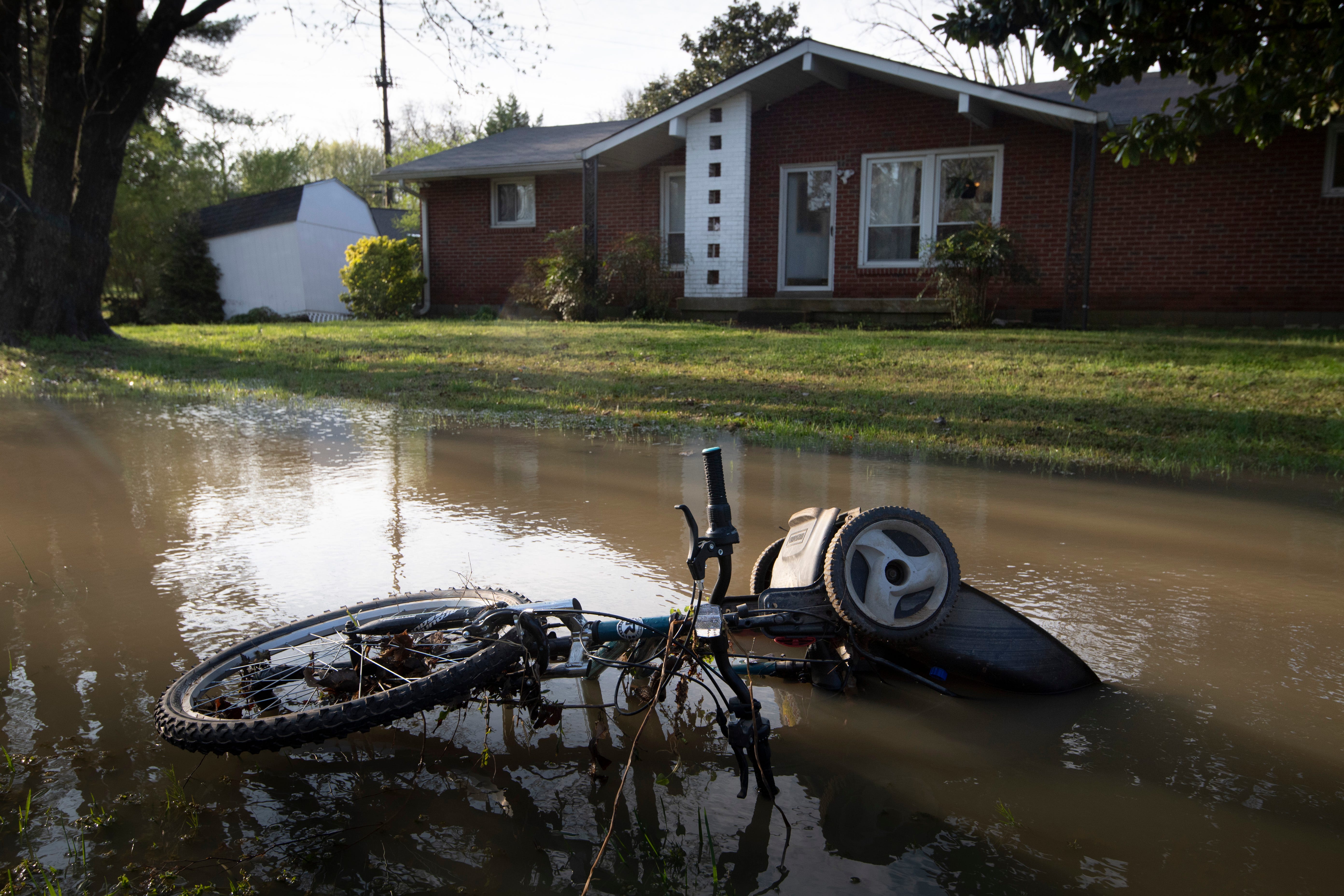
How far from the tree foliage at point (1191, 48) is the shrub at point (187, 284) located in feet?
88.5

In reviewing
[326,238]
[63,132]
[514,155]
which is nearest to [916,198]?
[514,155]

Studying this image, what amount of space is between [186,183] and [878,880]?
144ft

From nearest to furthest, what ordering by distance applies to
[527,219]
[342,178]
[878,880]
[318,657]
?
[878,880] → [318,657] → [527,219] → [342,178]

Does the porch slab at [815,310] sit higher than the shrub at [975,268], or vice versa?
the shrub at [975,268]

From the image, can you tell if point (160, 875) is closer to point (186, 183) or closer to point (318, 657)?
point (318, 657)

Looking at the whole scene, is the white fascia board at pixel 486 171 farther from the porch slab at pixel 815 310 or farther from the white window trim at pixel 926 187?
the white window trim at pixel 926 187

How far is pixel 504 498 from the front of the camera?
18.0ft

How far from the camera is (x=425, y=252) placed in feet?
73.5

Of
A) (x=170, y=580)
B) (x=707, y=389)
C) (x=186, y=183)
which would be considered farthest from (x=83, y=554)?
(x=186, y=183)

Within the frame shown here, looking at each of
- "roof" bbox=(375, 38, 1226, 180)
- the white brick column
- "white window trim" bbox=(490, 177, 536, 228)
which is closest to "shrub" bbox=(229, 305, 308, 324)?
"roof" bbox=(375, 38, 1226, 180)

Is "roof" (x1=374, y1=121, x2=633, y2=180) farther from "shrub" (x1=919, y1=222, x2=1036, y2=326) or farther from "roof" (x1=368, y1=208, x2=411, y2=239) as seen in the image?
"roof" (x1=368, y1=208, x2=411, y2=239)

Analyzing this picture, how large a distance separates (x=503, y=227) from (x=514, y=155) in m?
1.63

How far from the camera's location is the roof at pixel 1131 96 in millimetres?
16000

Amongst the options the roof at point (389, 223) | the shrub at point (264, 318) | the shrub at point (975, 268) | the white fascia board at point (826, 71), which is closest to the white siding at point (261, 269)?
the shrub at point (264, 318)
